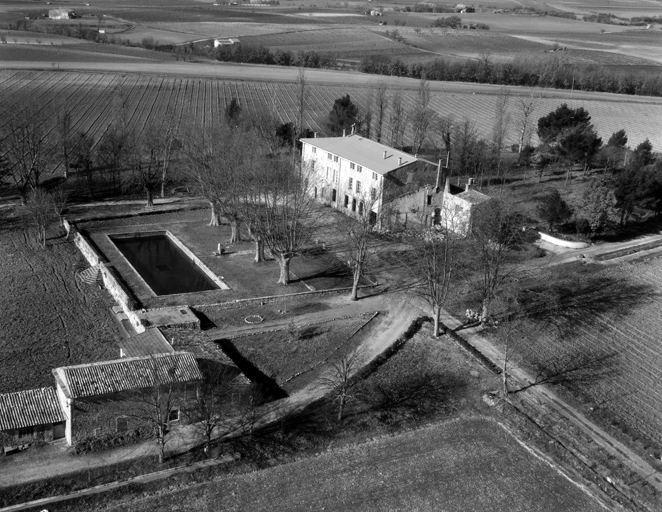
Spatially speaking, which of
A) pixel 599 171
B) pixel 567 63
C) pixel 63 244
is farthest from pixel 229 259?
pixel 567 63

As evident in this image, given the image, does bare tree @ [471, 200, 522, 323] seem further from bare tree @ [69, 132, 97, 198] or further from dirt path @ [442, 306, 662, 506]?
bare tree @ [69, 132, 97, 198]

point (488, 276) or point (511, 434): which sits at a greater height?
point (488, 276)

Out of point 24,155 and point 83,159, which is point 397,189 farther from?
point 24,155

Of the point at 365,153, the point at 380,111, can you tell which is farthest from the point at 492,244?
the point at 380,111

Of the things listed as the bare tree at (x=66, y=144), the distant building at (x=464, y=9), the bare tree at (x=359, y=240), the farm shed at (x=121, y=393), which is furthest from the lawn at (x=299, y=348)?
the distant building at (x=464, y=9)

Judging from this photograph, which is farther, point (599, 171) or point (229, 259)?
point (599, 171)

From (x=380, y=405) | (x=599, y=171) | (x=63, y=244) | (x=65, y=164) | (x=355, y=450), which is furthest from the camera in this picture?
(x=599, y=171)

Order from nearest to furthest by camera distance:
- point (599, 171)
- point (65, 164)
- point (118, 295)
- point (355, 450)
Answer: point (355, 450) < point (118, 295) < point (65, 164) < point (599, 171)

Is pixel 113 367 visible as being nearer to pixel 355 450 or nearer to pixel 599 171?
pixel 355 450
